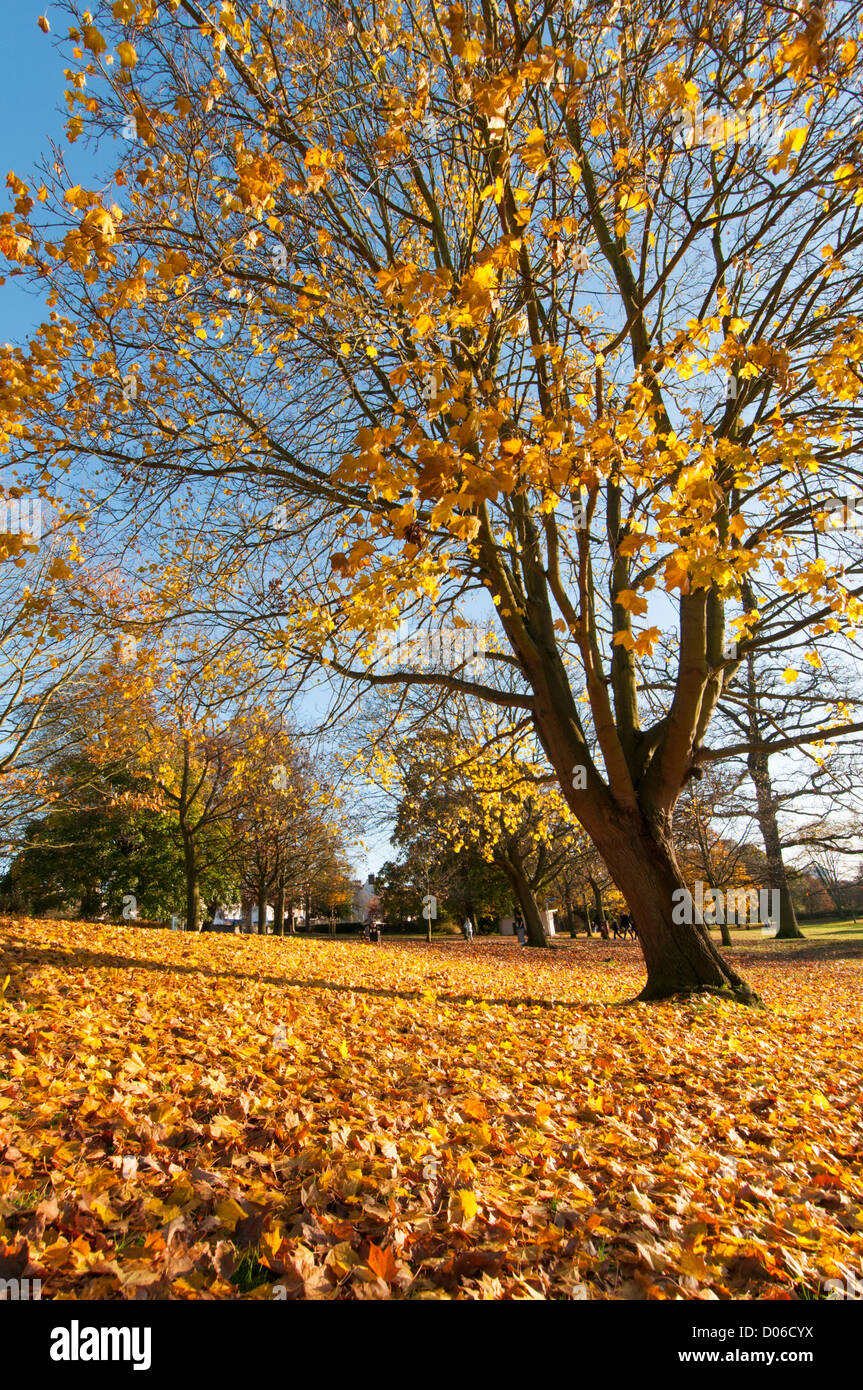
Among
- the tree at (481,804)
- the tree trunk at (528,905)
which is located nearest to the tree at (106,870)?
the tree at (481,804)

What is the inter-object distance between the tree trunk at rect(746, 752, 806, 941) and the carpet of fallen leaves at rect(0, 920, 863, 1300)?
15.2 meters

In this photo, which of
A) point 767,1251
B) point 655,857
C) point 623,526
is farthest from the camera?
point 655,857

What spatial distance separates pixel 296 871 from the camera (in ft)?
80.1

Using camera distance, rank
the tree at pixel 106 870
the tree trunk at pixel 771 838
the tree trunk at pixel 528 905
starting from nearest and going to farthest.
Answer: the tree trunk at pixel 771 838 → the tree trunk at pixel 528 905 → the tree at pixel 106 870

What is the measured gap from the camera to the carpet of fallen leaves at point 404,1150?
2080 millimetres

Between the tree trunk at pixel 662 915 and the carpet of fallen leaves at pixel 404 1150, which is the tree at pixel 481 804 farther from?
the carpet of fallen leaves at pixel 404 1150

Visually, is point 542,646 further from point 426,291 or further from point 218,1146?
point 218,1146

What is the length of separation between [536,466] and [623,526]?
3.47m

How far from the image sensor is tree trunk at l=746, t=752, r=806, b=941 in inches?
790

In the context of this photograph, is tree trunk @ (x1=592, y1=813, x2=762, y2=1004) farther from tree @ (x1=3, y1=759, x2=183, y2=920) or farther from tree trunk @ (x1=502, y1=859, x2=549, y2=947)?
tree @ (x1=3, y1=759, x2=183, y2=920)

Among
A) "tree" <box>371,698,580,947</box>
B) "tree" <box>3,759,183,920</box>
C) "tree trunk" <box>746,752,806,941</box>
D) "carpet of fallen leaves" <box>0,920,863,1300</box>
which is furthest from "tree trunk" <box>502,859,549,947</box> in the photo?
"carpet of fallen leaves" <box>0,920,863,1300</box>

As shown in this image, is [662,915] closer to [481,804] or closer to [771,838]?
[481,804]

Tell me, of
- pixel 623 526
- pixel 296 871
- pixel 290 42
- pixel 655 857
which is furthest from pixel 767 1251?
pixel 296 871

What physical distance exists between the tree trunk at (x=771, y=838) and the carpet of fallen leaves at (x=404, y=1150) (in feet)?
49.8
